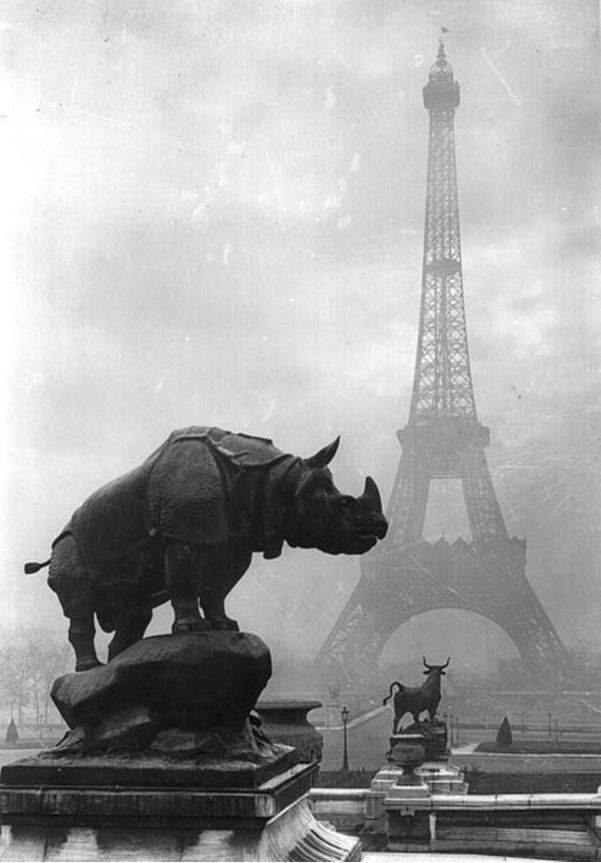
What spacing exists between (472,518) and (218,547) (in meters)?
44.9

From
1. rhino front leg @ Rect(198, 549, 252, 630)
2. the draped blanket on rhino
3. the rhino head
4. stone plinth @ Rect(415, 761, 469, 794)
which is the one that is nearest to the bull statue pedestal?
rhino front leg @ Rect(198, 549, 252, 630)

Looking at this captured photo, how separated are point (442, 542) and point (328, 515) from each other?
46.4m

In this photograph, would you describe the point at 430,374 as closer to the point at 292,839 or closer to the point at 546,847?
the point at 546,847

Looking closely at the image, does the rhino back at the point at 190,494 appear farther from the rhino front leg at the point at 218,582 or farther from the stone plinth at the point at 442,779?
the stone plinth at the point at 442,779

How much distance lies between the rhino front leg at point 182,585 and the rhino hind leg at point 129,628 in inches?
22.9

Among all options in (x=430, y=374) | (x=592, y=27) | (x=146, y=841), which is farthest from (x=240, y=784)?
(x=430, y=374)

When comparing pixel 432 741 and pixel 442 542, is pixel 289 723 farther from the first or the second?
pixel 442 542

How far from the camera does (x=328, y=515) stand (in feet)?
19.0

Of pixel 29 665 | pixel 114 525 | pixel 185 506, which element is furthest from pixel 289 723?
pixel 29 665

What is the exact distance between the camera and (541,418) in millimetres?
46250

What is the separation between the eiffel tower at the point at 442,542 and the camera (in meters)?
49.0

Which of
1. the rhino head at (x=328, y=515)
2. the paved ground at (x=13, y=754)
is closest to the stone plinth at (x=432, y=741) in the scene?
the rhino head at (x=328, y=515)

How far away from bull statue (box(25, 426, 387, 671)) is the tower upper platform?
45.6 meters

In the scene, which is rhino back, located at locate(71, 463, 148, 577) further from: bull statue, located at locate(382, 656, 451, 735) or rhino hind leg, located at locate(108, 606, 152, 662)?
bull statue, located at locate(382, 656, 451, 735)
